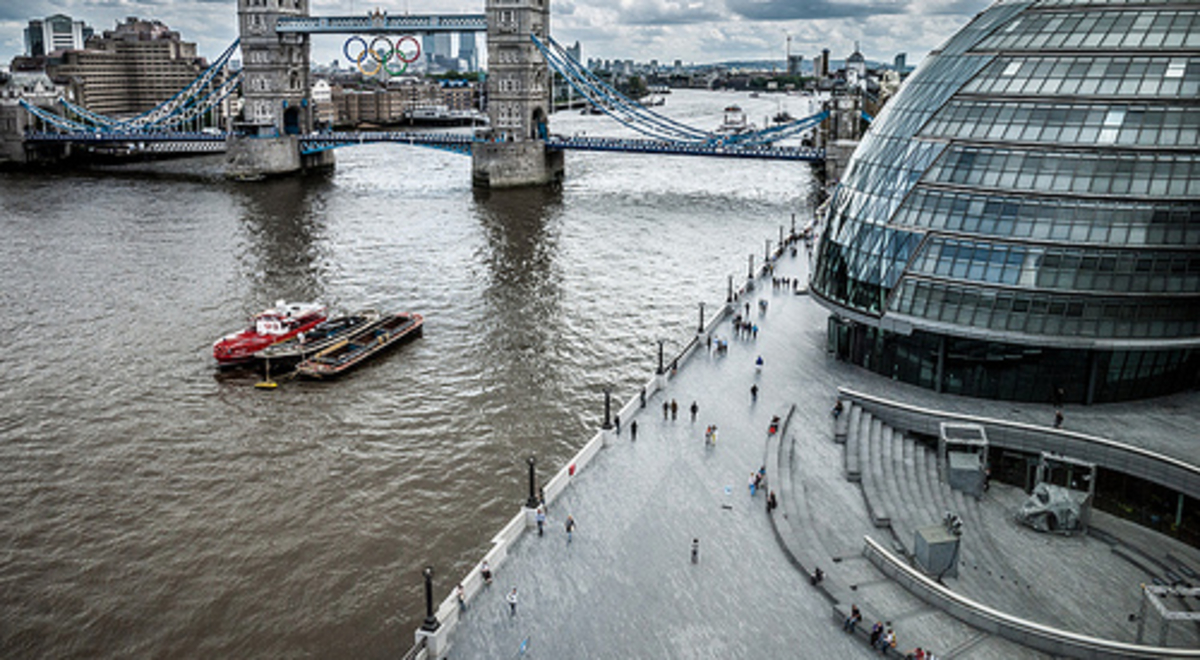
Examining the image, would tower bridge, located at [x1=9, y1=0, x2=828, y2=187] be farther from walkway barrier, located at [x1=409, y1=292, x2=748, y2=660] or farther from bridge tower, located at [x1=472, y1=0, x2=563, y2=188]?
walkway barrier, located at [x1=409, y1=292, x2=748, y2=660]

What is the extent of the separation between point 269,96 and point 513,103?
123 ft

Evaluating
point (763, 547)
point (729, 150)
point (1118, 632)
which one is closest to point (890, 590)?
point (763, 547)

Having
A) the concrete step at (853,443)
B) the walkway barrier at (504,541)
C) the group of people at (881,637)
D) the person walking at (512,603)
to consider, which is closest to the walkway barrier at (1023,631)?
the group of people at (881,637)

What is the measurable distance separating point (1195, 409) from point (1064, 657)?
19.2 metres

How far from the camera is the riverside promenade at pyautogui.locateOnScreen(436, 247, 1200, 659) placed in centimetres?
2605

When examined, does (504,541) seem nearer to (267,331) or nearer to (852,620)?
(852,620)

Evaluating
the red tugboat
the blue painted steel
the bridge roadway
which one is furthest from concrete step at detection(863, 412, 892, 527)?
the blue painted steel

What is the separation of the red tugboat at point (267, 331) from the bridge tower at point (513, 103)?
66.6 meters

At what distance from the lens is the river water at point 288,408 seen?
31.7 metres

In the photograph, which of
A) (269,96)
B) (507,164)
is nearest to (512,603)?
(507,164)

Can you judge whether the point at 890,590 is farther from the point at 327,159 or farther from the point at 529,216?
the point at 327,159

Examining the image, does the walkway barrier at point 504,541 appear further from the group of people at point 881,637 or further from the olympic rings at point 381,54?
the olympic rings at point 381,54

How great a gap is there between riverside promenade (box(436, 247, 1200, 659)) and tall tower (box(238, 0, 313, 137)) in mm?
113141

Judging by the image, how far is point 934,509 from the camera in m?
34.2
